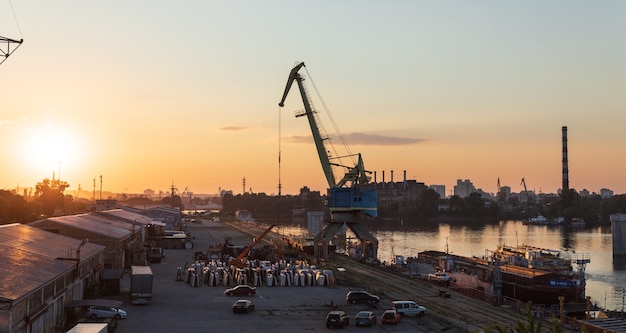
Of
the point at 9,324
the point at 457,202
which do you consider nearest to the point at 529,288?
the point at 9,324

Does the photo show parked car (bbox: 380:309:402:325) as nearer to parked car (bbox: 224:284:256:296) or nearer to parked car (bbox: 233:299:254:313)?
parked car (bbox: 233:299:254:313)

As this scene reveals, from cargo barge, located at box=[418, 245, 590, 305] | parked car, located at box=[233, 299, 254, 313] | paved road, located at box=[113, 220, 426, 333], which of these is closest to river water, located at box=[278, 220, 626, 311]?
cargo barge, located at box=[418, 245, 590, 305]

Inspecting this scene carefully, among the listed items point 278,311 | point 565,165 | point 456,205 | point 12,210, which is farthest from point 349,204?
point 456,205

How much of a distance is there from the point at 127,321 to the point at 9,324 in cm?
926

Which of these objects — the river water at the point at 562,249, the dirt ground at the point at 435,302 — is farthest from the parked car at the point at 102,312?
the river water at the point at 562,249

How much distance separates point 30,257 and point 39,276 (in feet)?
12.0

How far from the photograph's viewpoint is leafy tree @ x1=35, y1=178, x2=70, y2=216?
4838 inches

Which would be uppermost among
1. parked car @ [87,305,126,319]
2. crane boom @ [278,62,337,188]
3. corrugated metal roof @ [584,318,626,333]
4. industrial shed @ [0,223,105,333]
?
crane boom @ [278,62,337,188]

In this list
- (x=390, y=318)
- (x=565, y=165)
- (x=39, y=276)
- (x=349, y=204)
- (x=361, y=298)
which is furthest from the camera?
(x=565, y=165)

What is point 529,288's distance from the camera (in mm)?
45750

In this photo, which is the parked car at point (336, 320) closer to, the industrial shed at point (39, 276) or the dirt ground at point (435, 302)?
the dirt ground at point (435, 302)

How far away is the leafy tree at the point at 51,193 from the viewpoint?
123 meters

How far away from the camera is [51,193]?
420 ft

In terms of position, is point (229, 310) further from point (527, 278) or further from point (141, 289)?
point (527, 278)
